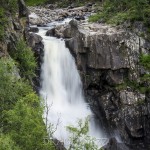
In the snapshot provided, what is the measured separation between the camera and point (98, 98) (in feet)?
225

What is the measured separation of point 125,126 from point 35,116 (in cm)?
3096

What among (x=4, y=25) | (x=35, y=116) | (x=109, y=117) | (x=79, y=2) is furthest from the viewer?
(x=79, y=2)

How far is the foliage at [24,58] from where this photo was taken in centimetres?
6006

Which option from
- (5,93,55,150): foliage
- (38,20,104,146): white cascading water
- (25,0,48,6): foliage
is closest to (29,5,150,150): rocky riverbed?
(38,20,104,146): white cascading water

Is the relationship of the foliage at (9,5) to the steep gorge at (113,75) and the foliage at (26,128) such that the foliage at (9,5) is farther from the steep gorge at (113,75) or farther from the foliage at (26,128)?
the foliage at (26,128)

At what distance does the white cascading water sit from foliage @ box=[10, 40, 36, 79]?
847cm

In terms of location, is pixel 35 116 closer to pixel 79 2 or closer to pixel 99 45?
pixel 99 45

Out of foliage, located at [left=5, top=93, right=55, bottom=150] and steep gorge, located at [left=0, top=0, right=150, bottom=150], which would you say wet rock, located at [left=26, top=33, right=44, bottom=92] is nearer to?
steep gorge, located at [left=0, top=0, right=150, bottom=150]

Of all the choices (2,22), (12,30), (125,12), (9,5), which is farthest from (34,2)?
(2,22)

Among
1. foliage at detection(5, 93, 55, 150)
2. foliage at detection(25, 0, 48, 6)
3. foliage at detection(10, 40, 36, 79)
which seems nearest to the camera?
foliage at detection(5, 93, 55, 150)

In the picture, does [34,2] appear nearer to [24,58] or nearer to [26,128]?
[24,58]

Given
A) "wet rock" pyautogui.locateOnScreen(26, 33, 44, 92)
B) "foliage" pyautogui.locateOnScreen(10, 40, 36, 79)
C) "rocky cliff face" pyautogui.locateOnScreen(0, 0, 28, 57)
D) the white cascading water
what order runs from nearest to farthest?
"rocky cliff face" pyautogui.locateOnScreen(0, 0, 28, 57) → "foliage" pyautogui.locateOnScreen(10, 40, 36, 79) → the white cascading water → "wet rock" pyautogui.locateOnScreen(26, 33, 44, 92)

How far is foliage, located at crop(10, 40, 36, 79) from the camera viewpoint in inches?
2365

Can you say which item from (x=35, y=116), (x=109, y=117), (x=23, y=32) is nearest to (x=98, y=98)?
(x=109, y=117)
